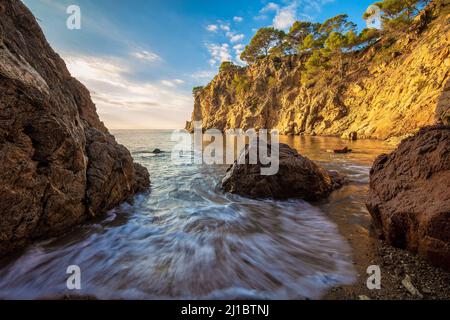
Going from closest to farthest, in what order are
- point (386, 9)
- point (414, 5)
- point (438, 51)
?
point (438, 51)
point (414, 5)
point (386, 9)

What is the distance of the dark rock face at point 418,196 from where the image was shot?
2234mm

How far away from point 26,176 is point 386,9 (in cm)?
4383

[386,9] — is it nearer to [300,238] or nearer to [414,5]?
[414,5]

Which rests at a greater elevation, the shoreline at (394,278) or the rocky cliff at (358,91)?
the rocky cliff at (358,91)

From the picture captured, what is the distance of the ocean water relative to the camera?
239 cm

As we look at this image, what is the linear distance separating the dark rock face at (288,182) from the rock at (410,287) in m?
3.11

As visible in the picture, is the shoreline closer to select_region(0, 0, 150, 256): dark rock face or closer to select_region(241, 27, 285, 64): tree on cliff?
select_region(0, 0, 150, 256): dark rock face

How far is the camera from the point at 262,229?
3.94 m

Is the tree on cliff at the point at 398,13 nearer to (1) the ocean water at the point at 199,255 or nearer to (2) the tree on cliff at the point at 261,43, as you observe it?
(2) the tree on cliff at the point at 261,43

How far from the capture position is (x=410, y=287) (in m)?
2.08

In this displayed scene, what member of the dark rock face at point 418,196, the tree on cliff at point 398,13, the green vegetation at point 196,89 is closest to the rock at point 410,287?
the dark rock face at point 418,196

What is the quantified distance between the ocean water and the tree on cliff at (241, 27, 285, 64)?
56980 millimetres

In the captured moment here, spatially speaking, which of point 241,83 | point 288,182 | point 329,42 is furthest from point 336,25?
point 288,182
